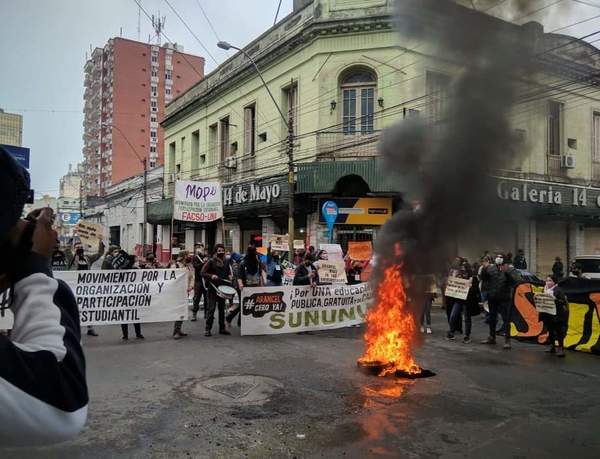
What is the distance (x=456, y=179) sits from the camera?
6.41 meters

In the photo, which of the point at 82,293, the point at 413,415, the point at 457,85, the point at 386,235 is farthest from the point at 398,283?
the point at 82,293

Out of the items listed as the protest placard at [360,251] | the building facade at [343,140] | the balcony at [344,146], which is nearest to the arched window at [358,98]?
the building facade at [343,140]

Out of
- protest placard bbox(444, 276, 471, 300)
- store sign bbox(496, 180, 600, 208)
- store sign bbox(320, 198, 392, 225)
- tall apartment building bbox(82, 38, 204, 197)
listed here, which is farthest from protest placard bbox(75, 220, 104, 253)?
tall apartment building bbox(82, 38, 204, 197)

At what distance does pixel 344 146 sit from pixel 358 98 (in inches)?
80.0

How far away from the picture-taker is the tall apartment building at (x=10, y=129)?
57.4 ft

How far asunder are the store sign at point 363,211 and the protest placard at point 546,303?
28.6 feet

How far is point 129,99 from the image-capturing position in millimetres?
86562

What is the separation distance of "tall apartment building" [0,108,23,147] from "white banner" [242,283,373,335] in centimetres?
1220

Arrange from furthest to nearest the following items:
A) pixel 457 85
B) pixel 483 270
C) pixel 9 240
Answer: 1. pixel 483 270
2. pixel 457 85
3. pixel 9 240

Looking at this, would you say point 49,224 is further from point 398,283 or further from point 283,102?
point 283,102

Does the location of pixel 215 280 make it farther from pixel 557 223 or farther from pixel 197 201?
pixel 557 223

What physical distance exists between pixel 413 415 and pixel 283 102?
1782cm

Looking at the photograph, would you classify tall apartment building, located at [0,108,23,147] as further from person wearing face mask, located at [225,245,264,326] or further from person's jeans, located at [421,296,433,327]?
person's jeans, located at [421,296,433,327]

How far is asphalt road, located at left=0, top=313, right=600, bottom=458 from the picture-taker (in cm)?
425
